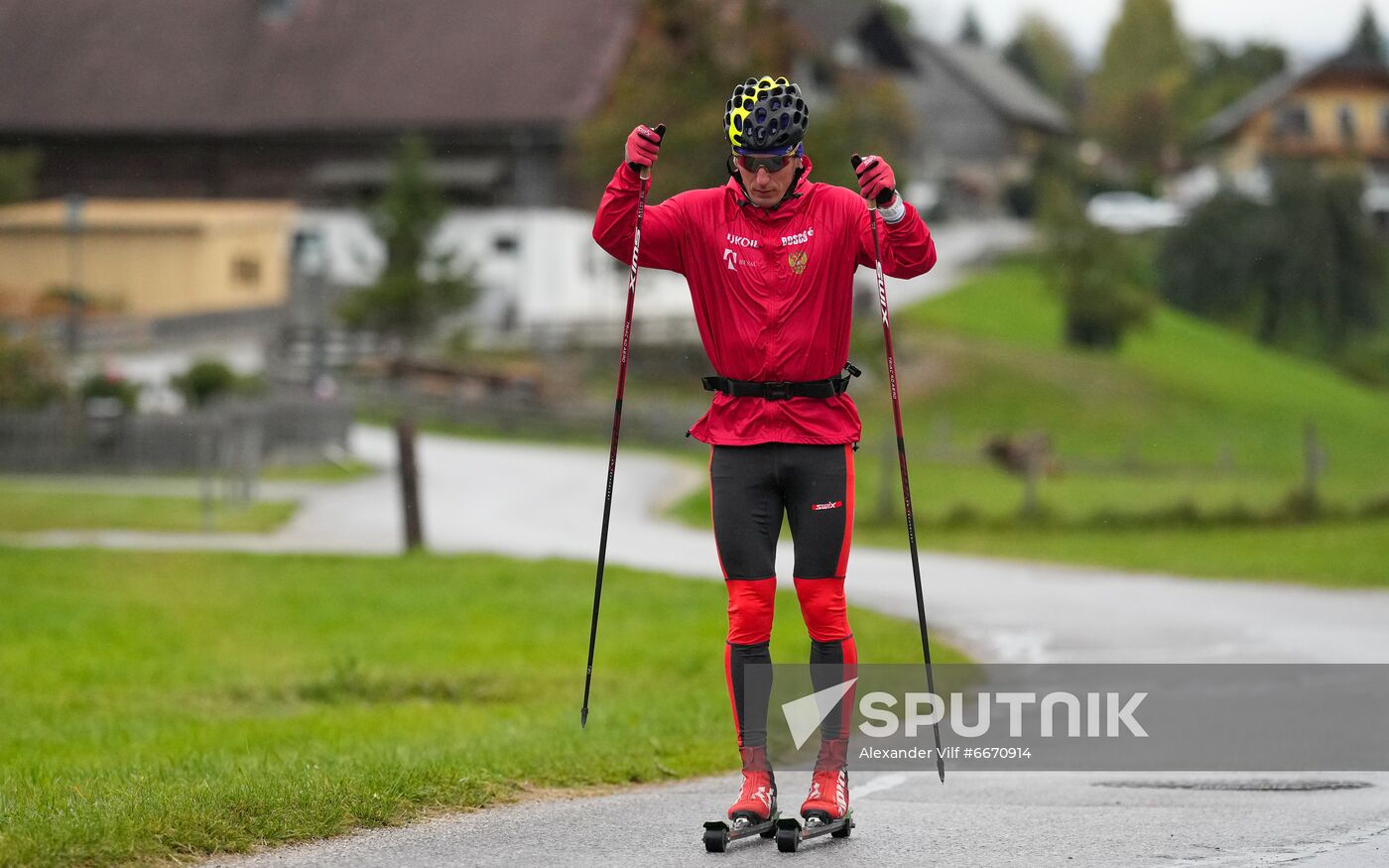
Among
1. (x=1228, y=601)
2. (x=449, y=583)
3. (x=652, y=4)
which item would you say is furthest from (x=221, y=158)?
(x=1228, y=601)

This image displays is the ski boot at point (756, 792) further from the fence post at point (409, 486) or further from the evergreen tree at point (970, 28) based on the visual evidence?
the evergreen tree at point (970, 28)

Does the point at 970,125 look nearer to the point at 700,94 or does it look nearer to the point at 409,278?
the point at 409,278

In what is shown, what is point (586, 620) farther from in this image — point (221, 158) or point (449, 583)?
point (221, 158)

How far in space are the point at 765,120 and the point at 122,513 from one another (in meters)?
23.4

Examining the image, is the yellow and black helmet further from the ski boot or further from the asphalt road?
the asphalt road

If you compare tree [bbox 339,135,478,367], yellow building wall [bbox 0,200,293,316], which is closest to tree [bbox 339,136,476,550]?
tree [bbox 339,135,478,367]

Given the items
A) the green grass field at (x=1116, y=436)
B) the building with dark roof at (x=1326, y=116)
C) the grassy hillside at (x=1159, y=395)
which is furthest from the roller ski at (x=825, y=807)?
the building with dark roof at (x=1326, y=116)

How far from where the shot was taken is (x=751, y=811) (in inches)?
264

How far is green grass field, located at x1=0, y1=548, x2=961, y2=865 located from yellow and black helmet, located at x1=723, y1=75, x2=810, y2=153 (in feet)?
8.99

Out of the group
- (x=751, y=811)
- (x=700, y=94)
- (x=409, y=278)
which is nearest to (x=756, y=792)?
(x=751, y=811)

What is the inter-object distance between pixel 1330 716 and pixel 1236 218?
1740 inches

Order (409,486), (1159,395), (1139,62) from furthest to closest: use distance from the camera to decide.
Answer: (1139,62), (1159,395), (409,486)

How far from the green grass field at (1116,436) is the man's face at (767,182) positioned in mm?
14320

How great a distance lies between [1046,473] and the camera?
119 ft
